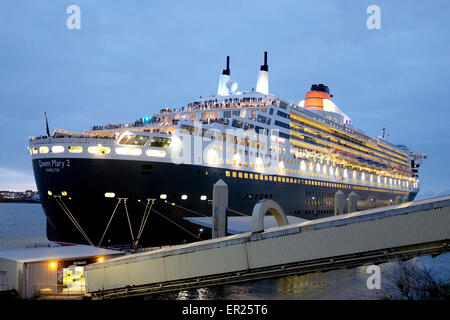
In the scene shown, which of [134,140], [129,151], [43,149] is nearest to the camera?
[129,151]

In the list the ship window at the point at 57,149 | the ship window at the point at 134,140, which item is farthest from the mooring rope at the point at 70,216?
the ship window at the point at 134,140

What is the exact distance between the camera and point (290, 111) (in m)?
48.1

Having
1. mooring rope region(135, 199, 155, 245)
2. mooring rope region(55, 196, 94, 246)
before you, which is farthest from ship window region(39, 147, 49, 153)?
mooring rope region(135, 199, 155, 245)

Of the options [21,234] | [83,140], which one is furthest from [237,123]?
[21,234]

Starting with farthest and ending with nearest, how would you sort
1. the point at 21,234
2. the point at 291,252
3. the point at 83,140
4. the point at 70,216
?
the point at 21,234 → the point at 70,216 → the point at 83,140 → the point at 291,252

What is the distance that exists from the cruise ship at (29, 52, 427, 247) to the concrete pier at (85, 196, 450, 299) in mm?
9480

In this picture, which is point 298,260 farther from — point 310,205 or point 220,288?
point 310,205

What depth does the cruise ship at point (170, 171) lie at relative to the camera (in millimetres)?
29641

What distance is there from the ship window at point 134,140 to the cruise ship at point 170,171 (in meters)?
0.07

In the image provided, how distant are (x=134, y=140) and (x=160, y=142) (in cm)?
188

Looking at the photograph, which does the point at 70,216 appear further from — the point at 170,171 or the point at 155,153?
the point at 170,171

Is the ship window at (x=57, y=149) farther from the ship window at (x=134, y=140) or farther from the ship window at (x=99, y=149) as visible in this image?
the ship window at (x=134, y=140)

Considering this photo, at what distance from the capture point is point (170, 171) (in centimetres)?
Result: 3111
